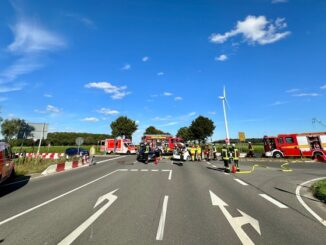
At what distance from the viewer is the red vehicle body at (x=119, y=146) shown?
4620 cm

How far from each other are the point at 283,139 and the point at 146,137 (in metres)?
18.5

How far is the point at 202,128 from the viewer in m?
83.1

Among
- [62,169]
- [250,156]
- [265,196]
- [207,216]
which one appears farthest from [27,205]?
[250,156]

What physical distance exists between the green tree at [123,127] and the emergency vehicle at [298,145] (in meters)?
54.6

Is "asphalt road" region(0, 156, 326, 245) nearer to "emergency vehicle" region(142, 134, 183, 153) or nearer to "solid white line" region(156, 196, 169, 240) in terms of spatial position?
"solid white line" region(156, 196, 169, 240)

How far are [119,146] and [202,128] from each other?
4190 centimetres

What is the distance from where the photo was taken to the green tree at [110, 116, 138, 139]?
82.0 metres

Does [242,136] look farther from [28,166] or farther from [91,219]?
[91,219]

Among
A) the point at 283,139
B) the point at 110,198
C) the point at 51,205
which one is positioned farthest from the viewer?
the point at 283,139

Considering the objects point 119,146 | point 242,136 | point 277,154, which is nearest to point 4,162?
point 242,136

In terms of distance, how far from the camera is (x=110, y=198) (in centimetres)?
897

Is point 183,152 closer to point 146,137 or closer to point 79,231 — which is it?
point 146,137

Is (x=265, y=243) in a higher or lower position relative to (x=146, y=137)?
lower

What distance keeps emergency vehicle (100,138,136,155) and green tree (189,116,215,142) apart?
3999cm
